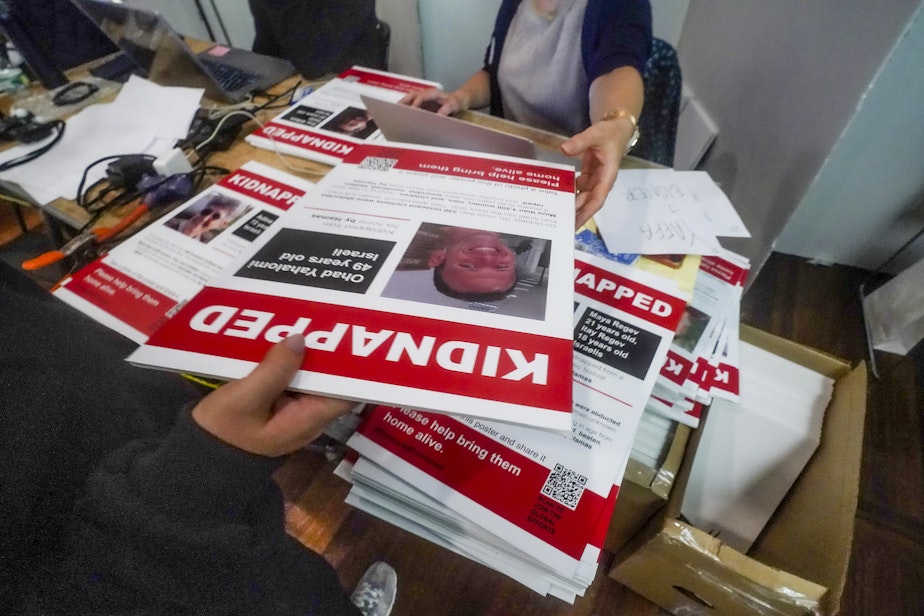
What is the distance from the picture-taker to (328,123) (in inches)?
30.5

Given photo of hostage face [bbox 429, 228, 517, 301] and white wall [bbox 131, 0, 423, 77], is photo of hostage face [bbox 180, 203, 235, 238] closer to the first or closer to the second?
photo of hostage face [bbox 429, 228, 517, 301]

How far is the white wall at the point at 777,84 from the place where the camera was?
862 mm

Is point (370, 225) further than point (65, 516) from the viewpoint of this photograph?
Yes

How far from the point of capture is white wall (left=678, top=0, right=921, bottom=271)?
33.9 inches

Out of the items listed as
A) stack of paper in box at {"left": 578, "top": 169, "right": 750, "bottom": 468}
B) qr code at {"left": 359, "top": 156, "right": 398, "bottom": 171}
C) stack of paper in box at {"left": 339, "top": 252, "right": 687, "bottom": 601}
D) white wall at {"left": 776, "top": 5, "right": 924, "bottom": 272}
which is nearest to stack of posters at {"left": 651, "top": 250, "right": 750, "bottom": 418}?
stack of paper in box at {"left": 578, "top": 169, "right": 750, "bottom": 468}

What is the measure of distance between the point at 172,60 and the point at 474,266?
840 millimetres

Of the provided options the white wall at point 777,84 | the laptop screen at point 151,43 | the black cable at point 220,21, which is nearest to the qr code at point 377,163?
the laptop screen at point 151,43

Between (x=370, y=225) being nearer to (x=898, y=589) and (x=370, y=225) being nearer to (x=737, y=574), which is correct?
(x=737, y=574)

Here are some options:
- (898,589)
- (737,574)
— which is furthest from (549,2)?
(898,589)

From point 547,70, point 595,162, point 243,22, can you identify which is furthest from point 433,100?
point 243,22

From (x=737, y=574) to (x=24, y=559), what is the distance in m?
0.72

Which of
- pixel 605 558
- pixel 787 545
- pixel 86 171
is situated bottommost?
pixel 605 558

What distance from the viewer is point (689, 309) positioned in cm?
64

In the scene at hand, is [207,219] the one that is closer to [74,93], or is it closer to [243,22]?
[74,93]
